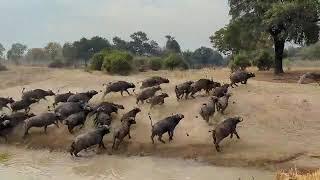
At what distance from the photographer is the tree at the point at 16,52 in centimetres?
7097

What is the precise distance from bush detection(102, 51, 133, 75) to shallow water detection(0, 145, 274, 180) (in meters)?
14.0

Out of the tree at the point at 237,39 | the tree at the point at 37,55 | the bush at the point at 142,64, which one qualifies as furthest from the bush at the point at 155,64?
Answer: the tree at the point at 37,55

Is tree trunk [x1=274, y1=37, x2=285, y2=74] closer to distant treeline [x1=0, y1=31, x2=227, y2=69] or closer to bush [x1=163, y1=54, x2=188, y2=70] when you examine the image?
bush [x1=163, y1=54, x2=188, y2=70]

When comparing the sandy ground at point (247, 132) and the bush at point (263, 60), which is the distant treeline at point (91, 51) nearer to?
the bush at point (263, 60)

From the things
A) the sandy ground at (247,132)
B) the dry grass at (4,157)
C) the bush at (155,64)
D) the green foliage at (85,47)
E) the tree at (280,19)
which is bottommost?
the dry grass at (4,157)

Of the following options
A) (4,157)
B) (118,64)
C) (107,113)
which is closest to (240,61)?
(118,64)

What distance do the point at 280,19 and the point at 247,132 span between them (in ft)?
46.0

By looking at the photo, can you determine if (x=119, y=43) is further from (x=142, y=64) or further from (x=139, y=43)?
(x=142, y=64)

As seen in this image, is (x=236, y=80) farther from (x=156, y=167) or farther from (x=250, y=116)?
(x=156, y=167)

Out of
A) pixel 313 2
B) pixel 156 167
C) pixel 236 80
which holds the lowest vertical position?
pixel 156 167

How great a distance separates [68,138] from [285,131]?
667 cm

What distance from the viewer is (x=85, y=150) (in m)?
17.1

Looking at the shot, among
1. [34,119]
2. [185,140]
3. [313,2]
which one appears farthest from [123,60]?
[185,140]

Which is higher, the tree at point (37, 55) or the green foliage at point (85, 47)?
the green foliage at point (85, 47)
